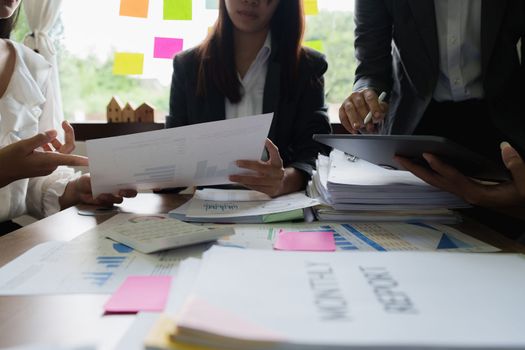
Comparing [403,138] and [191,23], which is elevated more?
[191,23]

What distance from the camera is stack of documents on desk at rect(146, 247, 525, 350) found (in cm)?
26

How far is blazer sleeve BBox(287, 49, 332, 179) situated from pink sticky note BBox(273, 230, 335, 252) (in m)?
0.61

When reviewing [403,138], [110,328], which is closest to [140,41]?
[403,138]

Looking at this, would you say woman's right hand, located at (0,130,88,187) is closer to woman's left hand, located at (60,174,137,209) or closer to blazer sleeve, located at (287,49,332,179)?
woman's left hand, located at (60,174,137,209)

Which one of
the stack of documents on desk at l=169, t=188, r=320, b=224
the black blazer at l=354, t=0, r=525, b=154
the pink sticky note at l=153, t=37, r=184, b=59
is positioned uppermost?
the pink sticky note at l=153, t=37, r=184, b=59

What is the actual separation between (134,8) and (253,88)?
0.98 m

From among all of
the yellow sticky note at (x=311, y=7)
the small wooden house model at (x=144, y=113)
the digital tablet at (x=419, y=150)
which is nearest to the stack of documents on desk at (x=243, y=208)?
the digital tablet at (x=419, y=150)

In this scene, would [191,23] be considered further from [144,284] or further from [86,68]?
[144,284]

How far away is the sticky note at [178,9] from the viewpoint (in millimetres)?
2033

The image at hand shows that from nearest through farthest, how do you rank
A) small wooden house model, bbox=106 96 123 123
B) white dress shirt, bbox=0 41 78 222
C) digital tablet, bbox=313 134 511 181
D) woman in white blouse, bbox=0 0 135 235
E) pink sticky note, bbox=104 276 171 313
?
pink sticky note, bbox=104 276 171 313 → digital tablet, bbox=313 134 511 181 → woman in white blouse, bbox=0 0 135 235 → white dress shirt, bbox=0 41 78 222 → small wooden house model, bbox=106 96 123 123

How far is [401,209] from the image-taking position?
0.73m

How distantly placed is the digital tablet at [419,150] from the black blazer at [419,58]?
288 millimetres

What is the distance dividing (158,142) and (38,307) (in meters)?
0.39

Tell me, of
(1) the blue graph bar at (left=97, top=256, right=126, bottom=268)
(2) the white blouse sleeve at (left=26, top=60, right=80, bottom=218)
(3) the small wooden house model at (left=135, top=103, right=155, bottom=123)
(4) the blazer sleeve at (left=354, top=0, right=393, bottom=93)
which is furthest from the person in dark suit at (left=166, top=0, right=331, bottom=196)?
(1) the blue graph bar at (left=97, top=256, right=126, bottom=268)
